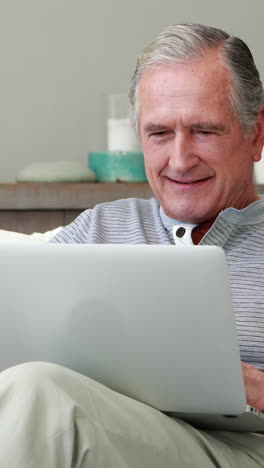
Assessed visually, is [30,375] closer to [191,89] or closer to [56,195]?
[191,89]

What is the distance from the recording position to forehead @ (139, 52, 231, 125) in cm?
211

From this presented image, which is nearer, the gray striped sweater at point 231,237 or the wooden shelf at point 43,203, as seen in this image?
the gray striped sweater at point 231,237

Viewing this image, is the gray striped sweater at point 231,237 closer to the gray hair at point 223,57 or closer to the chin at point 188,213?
the chin at point 188,213

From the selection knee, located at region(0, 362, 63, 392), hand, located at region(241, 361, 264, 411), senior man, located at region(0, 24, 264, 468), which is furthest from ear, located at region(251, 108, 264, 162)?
knee, located at region(0, 362, 63, 392)

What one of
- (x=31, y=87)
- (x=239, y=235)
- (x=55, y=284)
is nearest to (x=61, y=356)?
(x=55, y=284)

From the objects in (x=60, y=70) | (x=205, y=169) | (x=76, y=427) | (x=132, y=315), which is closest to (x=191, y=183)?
(x=205, y=169)

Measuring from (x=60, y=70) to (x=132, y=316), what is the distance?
233 centimetres

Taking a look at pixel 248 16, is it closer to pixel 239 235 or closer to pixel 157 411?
pixel 239 235

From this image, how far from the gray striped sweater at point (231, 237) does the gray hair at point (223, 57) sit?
203 mm

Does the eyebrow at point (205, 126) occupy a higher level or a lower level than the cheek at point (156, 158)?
higher

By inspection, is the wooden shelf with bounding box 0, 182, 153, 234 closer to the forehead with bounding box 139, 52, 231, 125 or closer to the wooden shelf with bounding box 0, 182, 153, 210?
the wooden shelf with bounding box 0, 182, 153, 210

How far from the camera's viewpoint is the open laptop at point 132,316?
1.49m

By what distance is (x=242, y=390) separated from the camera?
5.11 ft

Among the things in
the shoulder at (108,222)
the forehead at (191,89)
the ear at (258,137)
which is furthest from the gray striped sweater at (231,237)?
the forehead at (191,89)
